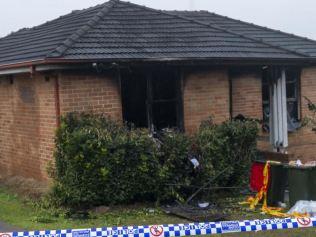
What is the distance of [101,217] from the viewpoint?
31.2 feet

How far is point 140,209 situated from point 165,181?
0.69 m

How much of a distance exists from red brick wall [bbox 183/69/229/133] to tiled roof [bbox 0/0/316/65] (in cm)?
52

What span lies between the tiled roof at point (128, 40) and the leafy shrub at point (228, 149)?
162 cm

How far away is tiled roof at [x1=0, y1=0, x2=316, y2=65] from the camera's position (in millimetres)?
11148

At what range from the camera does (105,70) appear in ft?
36.4

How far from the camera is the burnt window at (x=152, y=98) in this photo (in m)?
11.7

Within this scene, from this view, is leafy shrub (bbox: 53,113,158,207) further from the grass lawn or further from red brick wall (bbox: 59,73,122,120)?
red brick wall (bbox: 59,73,122,120)

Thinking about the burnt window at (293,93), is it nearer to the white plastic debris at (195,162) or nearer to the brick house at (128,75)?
the brick house at (128,75)

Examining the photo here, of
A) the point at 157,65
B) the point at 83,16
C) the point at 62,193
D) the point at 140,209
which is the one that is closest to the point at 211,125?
the point at 157,65

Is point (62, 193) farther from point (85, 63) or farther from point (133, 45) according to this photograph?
point (133, 45)

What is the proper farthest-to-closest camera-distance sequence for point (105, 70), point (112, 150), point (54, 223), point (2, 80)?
point (2, 80) < point (105, 70) < point (112, 150) < point (54, 223)

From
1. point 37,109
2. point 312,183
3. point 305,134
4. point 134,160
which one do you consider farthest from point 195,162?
point 305,134

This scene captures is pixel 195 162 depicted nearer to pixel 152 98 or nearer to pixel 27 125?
pixel 152 98

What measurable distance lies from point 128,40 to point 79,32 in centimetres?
104
